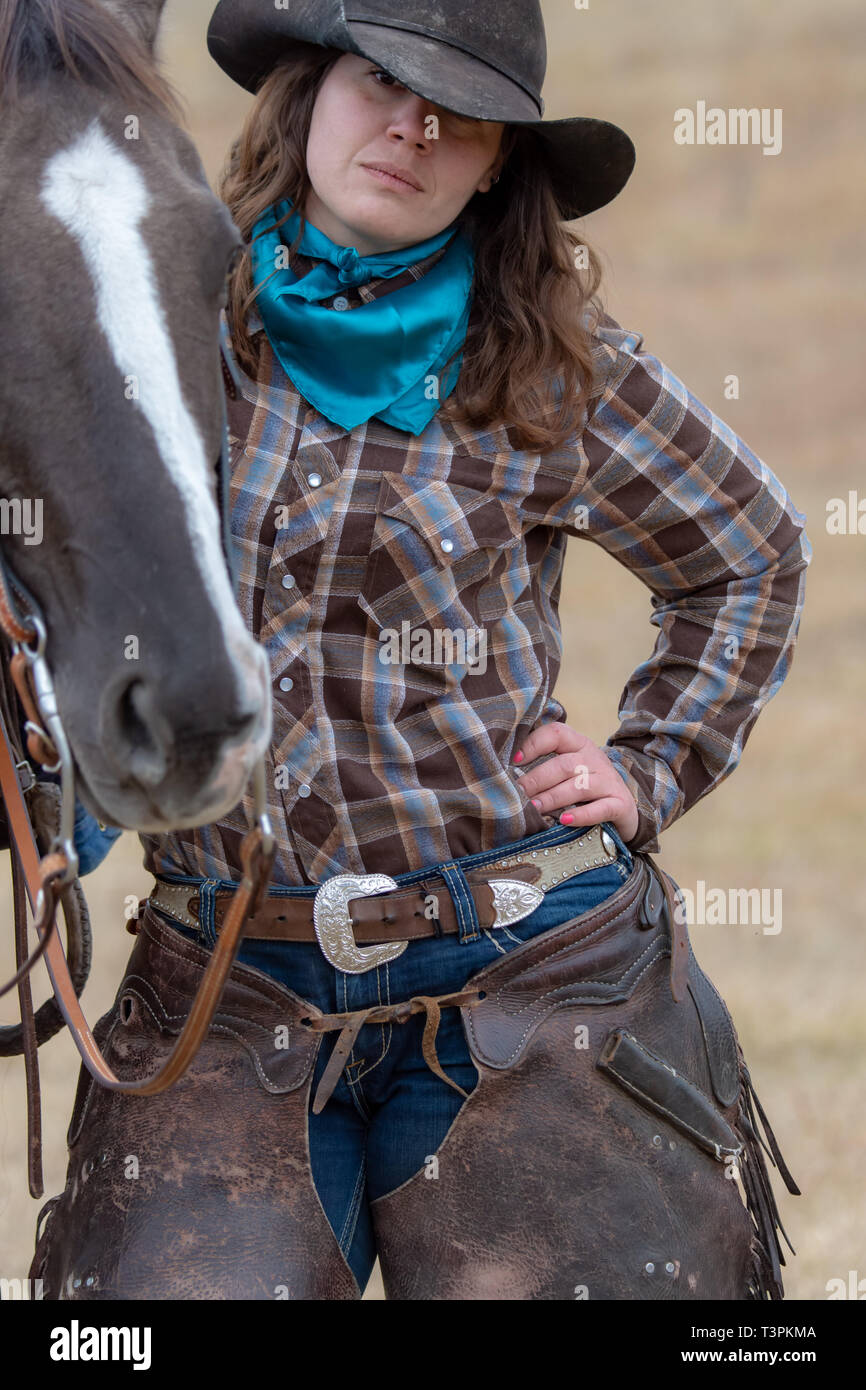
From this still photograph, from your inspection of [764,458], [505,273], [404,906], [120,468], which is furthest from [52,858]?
[764,458]

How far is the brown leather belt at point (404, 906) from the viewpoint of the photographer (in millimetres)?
2303

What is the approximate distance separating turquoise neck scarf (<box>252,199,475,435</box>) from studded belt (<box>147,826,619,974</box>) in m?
0.70

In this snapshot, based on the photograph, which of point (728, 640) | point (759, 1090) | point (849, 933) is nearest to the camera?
point (728, 640)

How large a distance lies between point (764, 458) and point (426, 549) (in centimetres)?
1261

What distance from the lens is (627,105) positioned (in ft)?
66.7

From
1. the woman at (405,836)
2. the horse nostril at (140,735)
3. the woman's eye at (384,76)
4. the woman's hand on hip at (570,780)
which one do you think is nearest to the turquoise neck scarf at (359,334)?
the woman at (405,836)

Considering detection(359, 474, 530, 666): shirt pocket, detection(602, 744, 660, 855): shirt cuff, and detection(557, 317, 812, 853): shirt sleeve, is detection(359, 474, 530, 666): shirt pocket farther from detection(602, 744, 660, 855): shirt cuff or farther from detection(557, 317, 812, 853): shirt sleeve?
detection(602, 744, 660, 855): shirt cuff

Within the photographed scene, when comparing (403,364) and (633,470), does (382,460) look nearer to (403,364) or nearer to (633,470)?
(403,364)

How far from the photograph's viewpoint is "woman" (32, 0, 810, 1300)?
2.30 m

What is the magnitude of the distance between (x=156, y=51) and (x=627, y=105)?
19510 millimetres

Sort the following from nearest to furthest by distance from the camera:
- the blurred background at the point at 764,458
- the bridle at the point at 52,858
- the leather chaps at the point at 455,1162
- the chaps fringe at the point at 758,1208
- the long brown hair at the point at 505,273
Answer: the bridle at the point at 52,858
the leather chaps at the point at 455,1162
the long brown hair at the point at 505,273
the chaps fringe at the point at 758,1208
the blurred background at the point at 764,458

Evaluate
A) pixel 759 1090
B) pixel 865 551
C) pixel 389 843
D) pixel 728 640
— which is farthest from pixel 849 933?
pixel 865 551

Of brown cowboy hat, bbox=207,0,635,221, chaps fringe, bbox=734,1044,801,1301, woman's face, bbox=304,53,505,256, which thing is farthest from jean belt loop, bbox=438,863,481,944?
brown cowboy hat, bbox=207,0,635,221

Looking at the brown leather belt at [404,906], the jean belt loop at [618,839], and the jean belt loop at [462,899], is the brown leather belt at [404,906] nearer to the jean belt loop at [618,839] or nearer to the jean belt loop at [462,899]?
the jean belt loop at [462,899]
